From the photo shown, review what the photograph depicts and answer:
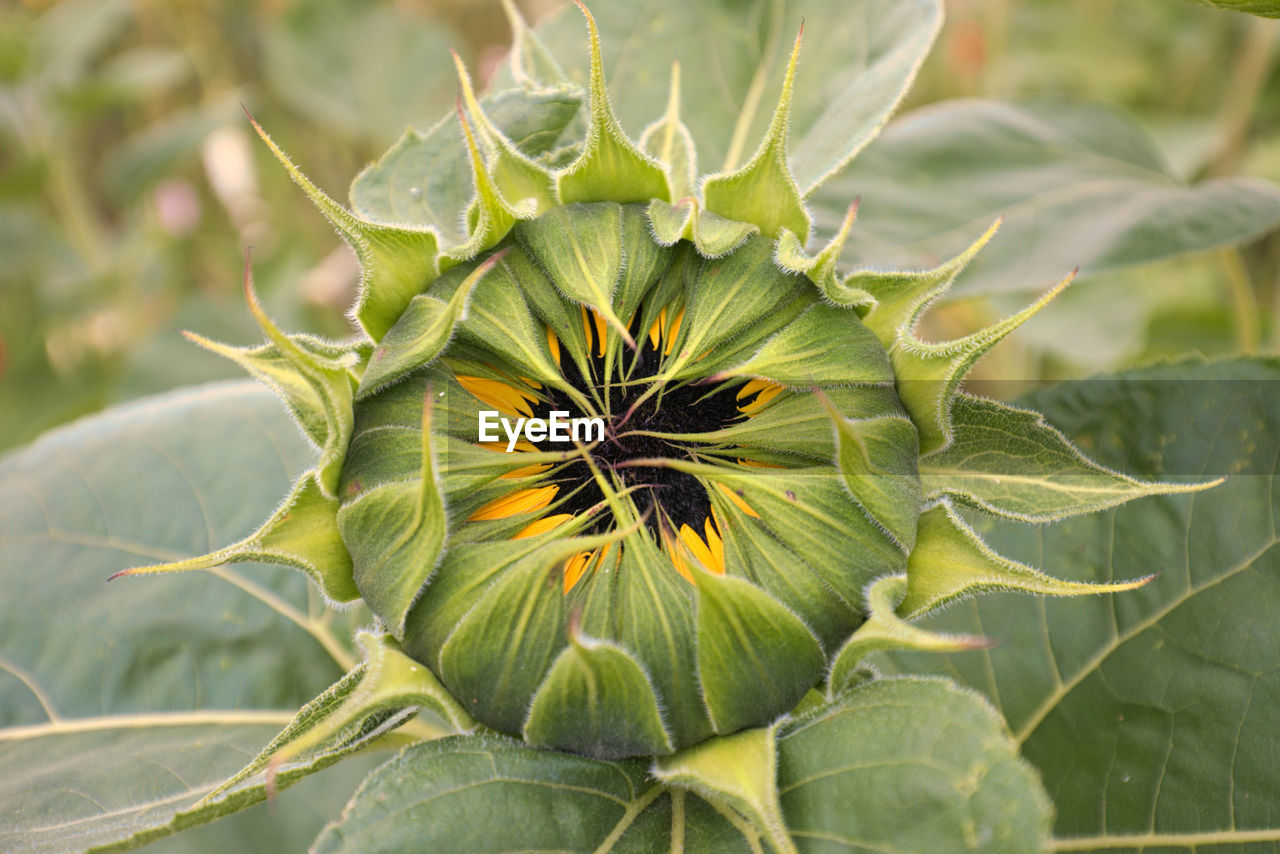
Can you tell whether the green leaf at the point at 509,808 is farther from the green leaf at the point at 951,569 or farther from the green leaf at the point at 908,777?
the green leaf at the point at 951,569

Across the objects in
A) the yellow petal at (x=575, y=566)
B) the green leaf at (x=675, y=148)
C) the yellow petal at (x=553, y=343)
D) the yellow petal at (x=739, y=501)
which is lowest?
the yellow petal at (x=575, y=566)

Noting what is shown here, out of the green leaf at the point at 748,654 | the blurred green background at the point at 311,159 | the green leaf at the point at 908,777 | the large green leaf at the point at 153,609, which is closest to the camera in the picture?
the green leaf at the point at 908,777

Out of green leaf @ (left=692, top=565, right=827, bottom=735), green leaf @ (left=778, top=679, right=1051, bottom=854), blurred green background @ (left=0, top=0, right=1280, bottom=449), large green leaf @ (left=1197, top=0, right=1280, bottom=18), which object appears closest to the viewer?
green leaf @ (left=778, top=679, right=1051, bottom=854)

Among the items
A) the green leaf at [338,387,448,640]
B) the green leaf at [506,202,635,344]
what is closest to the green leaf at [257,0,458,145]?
the green leaf at [506,202,635,344]

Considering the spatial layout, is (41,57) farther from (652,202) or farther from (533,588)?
(533,588)

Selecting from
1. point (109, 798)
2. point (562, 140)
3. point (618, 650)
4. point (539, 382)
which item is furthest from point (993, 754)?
point (109, 798)

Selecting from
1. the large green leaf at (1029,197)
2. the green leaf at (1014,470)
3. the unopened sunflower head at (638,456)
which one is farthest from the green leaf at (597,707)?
the large green leaf at (1029,197)

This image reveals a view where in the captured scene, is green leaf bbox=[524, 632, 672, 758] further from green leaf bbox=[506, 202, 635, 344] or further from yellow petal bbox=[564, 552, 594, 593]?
green leaf bbox=[506, 202, 635, 344]
